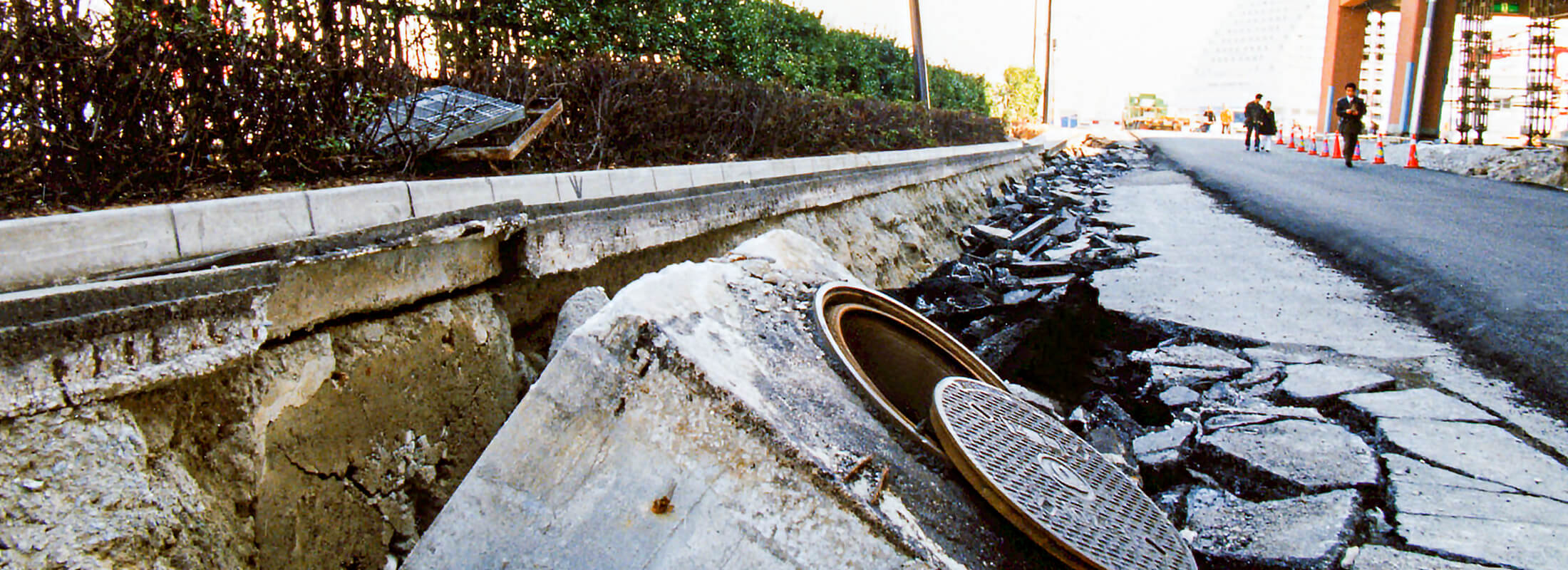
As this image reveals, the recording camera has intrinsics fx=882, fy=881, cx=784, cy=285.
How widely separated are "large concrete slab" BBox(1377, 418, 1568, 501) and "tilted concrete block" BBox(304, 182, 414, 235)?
3.49 metres

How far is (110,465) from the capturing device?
5.27 feet

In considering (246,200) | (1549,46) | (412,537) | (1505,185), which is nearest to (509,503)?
(412,537)

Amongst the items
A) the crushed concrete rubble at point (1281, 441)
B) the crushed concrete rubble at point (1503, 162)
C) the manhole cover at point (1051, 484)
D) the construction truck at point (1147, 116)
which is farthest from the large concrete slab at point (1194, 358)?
the construction truck at point (1147, 116)

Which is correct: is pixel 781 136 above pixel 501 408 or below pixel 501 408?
above

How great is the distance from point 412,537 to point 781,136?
640 cm

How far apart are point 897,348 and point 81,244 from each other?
2.32 metres

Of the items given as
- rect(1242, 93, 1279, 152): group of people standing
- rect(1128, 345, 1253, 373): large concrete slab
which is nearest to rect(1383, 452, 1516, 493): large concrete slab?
rect(1128, 345, 1253, 373): large concrete slab

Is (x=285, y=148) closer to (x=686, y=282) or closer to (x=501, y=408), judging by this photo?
(x=501, y=408)

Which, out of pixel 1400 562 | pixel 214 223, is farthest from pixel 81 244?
pixel 1400 562

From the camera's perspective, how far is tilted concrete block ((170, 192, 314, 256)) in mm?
2219

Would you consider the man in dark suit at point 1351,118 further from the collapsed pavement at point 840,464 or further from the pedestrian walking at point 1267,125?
the collapsed pavement at point 840,464

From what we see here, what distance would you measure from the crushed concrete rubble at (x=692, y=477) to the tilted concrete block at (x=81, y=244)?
935mm

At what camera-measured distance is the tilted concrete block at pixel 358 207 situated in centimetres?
269

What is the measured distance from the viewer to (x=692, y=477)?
2.01 meters
